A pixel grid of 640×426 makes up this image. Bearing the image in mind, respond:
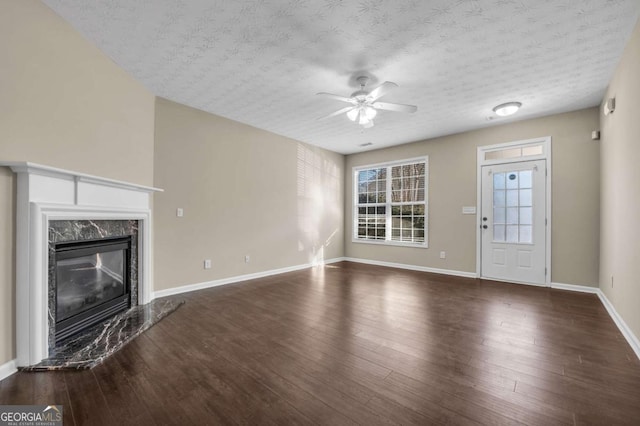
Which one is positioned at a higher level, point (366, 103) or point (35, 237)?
point (366, 103)

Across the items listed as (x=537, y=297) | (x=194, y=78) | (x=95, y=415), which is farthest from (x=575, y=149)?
(x=95, y=415)

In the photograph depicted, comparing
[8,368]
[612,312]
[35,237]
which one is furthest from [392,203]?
[8,368]

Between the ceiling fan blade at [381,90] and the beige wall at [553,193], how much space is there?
2.83 meters

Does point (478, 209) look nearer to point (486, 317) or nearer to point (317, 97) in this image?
point (486, 317)

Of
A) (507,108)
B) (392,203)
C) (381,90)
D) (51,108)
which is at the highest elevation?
(507,108)

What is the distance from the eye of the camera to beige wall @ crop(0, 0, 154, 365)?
1911 millimetres

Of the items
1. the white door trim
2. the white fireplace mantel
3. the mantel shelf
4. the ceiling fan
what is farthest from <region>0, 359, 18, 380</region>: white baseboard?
the white door trim

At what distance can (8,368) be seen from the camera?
190 centimetres

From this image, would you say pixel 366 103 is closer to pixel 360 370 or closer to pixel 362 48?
pixel 362 48

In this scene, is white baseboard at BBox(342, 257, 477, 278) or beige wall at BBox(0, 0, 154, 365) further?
white baseboard at BBox(342, 257, 477, 278)

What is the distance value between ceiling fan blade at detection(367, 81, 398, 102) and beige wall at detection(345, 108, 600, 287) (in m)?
2.83

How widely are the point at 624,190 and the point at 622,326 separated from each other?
1.30m

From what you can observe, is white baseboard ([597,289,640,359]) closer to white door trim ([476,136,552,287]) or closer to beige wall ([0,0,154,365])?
white door trim ([476,136,552,287])

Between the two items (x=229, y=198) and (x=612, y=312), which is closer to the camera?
(x=612, y=312)
